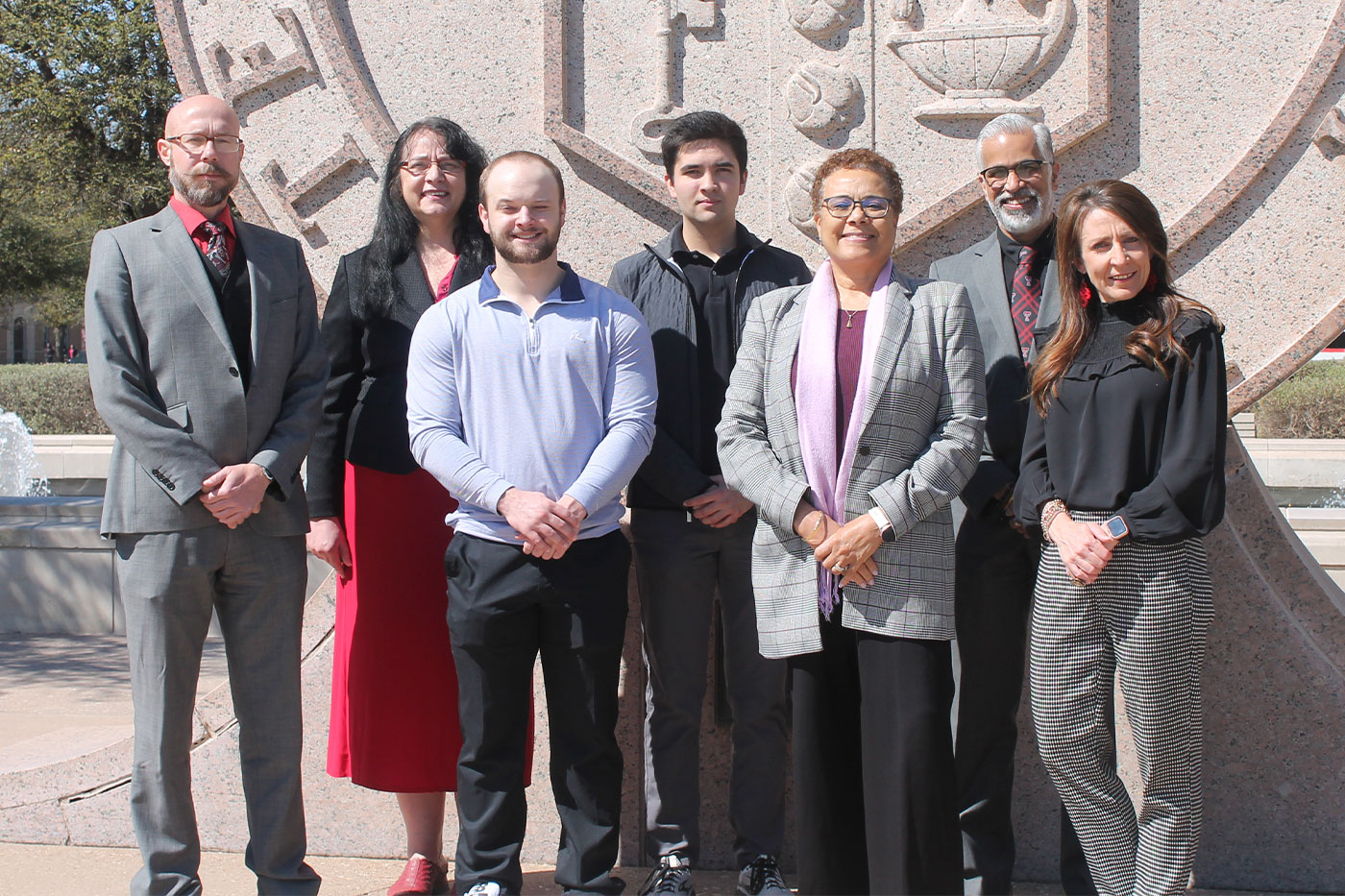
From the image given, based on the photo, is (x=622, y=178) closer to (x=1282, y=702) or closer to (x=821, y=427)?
(x=821, y=427)

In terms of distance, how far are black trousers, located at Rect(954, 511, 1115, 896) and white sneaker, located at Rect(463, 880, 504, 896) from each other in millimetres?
1125

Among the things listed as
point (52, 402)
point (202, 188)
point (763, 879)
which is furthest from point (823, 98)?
point (52, 402)

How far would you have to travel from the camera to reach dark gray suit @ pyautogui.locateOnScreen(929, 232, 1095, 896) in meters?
3.01

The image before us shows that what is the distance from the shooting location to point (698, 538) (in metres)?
3.13

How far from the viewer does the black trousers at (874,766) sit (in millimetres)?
2590

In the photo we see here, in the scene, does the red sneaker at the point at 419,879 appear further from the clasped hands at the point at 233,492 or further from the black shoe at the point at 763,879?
the clasped hands at the point at 233,492

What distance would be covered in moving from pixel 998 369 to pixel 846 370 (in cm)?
50

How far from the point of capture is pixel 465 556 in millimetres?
2900

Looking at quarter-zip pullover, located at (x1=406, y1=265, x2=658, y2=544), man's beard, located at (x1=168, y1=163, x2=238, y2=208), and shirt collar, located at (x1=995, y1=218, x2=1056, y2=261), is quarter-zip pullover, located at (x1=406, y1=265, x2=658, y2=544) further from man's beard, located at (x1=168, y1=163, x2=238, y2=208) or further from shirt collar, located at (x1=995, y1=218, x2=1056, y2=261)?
shirt collar, located at (x1=995, y1=218, x2=1056, y2=261)

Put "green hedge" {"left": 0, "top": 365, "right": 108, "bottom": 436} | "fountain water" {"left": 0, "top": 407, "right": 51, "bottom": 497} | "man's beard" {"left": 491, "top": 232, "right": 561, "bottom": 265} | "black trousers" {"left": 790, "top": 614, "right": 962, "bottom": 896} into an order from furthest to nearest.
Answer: "green hedge" {"left": 0, "top": 365, "right": 108, "bottom": 436} < "fountain water" {"left": 0, "top": 407, "right": 51, "bottom": 497} < "man's beard" {"left": 491, "top": 232, "right": 561, "bottom": 265} < "black trousers" {"left": 790, "top": 614, "right": 962, "bottom": 896}

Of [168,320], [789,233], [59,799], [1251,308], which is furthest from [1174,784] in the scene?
[59,799]

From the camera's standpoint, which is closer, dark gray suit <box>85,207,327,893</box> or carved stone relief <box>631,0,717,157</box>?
dark gray suit <box>85,207,327,893</box>

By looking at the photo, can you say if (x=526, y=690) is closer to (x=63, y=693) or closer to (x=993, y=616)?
(x=993, y=616)

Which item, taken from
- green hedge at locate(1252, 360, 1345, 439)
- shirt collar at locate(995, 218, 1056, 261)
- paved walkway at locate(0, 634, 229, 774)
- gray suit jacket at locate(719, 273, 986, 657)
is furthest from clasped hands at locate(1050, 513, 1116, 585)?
green hedge at locate(1252, 360, 1345, 439)
